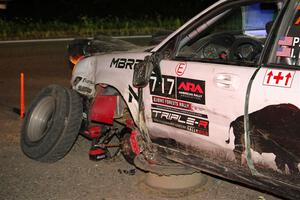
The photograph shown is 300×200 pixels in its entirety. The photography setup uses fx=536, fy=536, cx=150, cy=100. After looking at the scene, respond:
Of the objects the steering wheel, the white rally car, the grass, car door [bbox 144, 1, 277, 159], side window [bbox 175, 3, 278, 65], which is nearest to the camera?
the white rally car

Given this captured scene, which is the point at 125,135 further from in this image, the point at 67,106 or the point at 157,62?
the point at 157,62

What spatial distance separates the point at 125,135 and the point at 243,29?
165cm

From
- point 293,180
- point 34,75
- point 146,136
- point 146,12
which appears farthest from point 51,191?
point 146,12

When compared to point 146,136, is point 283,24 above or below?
above

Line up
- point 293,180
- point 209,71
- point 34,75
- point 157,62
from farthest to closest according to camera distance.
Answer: point 34,75, point 157,62, point 209,71, point 293,180

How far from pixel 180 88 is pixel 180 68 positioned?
0.54 feet

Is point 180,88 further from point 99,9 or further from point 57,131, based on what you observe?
point 99,9

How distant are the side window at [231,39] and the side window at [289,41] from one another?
0.20 meters

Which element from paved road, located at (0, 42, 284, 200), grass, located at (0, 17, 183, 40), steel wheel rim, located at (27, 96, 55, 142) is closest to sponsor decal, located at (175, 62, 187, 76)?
paved road, located at (0, 42, 284, 200)

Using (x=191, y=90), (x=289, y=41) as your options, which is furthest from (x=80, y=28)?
(x=289, y=41)

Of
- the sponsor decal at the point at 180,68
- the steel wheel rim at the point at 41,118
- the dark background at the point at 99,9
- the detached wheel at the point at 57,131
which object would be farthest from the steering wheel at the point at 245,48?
the dark background at the point at 99,9

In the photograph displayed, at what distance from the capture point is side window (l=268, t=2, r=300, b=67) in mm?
3674

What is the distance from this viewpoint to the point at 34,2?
25.9 meters

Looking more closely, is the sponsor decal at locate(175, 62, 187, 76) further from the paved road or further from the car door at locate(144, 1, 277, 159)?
the paved road
